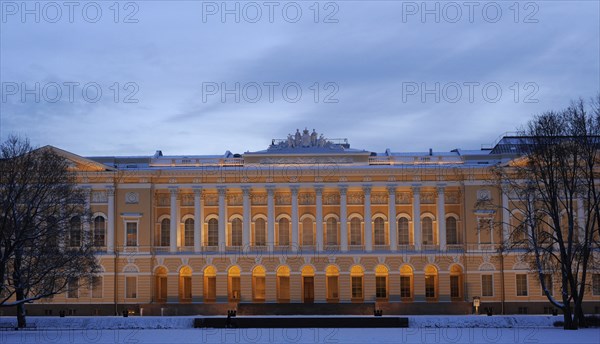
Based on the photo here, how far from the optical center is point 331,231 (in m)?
67.9

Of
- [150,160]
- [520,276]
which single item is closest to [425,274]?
[520,276]

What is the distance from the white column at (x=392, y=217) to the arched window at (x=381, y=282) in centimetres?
166

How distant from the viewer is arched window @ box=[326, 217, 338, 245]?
67.8 metres

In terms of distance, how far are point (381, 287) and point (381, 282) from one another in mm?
349

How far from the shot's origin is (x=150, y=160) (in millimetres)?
68062

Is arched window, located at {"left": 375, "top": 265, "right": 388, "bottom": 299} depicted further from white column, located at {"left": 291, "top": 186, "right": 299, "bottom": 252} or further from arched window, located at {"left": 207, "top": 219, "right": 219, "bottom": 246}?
arched window, located at {"left": 207, "top": 219, "right": 219, "bottom": 246}

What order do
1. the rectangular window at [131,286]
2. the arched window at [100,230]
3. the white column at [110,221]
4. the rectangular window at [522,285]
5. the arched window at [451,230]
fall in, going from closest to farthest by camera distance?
the rectangular window at [522,285] < the rectangular window at [131,286] < the white column at [110,221] < the arched window at [100,230] < the arched window at [451,230]

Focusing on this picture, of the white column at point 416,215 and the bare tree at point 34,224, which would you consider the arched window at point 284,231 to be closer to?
the white column at point 416,215

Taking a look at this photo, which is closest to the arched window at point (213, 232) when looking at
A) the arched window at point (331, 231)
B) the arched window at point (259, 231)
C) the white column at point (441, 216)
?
the arched window at point (259, 231)

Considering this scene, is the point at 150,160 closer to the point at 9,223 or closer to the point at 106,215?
the point at 106,215

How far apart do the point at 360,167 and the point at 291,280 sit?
9.21m

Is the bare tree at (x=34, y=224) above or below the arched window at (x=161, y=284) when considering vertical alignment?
above

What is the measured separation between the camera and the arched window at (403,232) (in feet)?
221

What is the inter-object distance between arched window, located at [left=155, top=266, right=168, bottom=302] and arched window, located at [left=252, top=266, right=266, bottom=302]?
20.6 ft
